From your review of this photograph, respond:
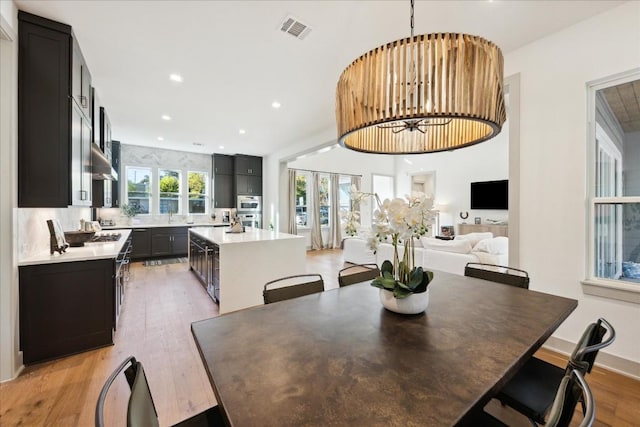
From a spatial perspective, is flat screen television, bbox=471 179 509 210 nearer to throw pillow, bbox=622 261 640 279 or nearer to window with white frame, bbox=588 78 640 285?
window with white frame, bbox=588 78 640 285

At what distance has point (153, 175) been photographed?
7.02 m

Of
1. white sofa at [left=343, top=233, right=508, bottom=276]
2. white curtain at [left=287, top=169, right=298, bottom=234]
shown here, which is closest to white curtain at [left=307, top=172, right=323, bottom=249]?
white curtain at [left=287, top=169, right=298, bottom=234]

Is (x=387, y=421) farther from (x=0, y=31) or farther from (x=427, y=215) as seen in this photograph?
(x=0, y=31)

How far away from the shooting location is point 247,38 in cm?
249

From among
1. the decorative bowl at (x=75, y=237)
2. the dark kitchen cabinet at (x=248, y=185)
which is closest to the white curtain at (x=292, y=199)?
the dark kitchen cabinet at (x=248, y=185)

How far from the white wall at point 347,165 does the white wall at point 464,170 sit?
1.05 metres

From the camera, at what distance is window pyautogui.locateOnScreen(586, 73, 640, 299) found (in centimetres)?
215

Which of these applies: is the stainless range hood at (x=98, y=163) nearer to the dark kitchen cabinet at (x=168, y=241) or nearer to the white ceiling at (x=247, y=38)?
the white ceiling at (x=247, y=38)

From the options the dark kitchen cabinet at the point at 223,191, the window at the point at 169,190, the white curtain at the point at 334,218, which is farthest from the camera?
the white curtain at the point at 334,218

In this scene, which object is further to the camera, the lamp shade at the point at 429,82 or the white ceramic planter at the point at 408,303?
the white ceramic planter at the point at 408,303

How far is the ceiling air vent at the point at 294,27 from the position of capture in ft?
7.41

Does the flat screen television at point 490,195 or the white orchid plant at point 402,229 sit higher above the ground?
the flat screen television at point 490,195

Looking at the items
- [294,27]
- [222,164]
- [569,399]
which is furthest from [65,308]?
[222,164]

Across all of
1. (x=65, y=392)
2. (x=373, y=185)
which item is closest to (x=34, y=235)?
(x=65, y=392)
